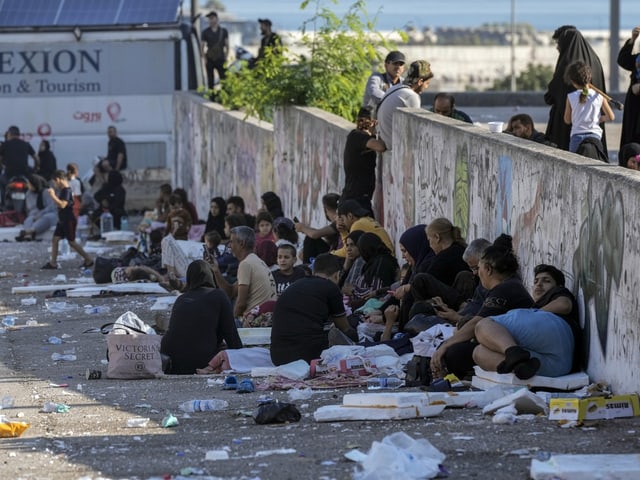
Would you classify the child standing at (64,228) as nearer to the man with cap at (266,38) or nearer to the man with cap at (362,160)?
the man with cap at (266,38)

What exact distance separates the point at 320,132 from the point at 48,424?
332 inches

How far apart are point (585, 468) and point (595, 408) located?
1.32 meters

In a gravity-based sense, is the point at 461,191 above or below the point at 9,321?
above

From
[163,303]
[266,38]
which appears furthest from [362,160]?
[266,38]

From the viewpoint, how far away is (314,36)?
17.9m

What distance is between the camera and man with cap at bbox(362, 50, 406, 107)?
1431 cm

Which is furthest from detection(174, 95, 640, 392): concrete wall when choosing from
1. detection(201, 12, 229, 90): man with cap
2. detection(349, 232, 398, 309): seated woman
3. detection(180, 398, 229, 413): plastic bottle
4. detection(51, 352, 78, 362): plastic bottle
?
detection(201, 12, 229, 90): man with cap

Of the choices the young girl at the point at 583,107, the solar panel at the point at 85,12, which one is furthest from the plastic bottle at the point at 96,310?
the solar panel at the point at 85,12

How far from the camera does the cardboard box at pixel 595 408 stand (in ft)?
24.8

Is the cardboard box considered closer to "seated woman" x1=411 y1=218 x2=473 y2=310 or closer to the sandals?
the sandals

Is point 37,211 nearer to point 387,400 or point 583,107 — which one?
point 583,107

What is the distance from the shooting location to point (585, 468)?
632 centimetres

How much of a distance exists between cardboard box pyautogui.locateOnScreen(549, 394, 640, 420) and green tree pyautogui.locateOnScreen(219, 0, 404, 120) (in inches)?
401

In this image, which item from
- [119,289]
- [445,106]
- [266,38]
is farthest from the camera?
[266,38]
